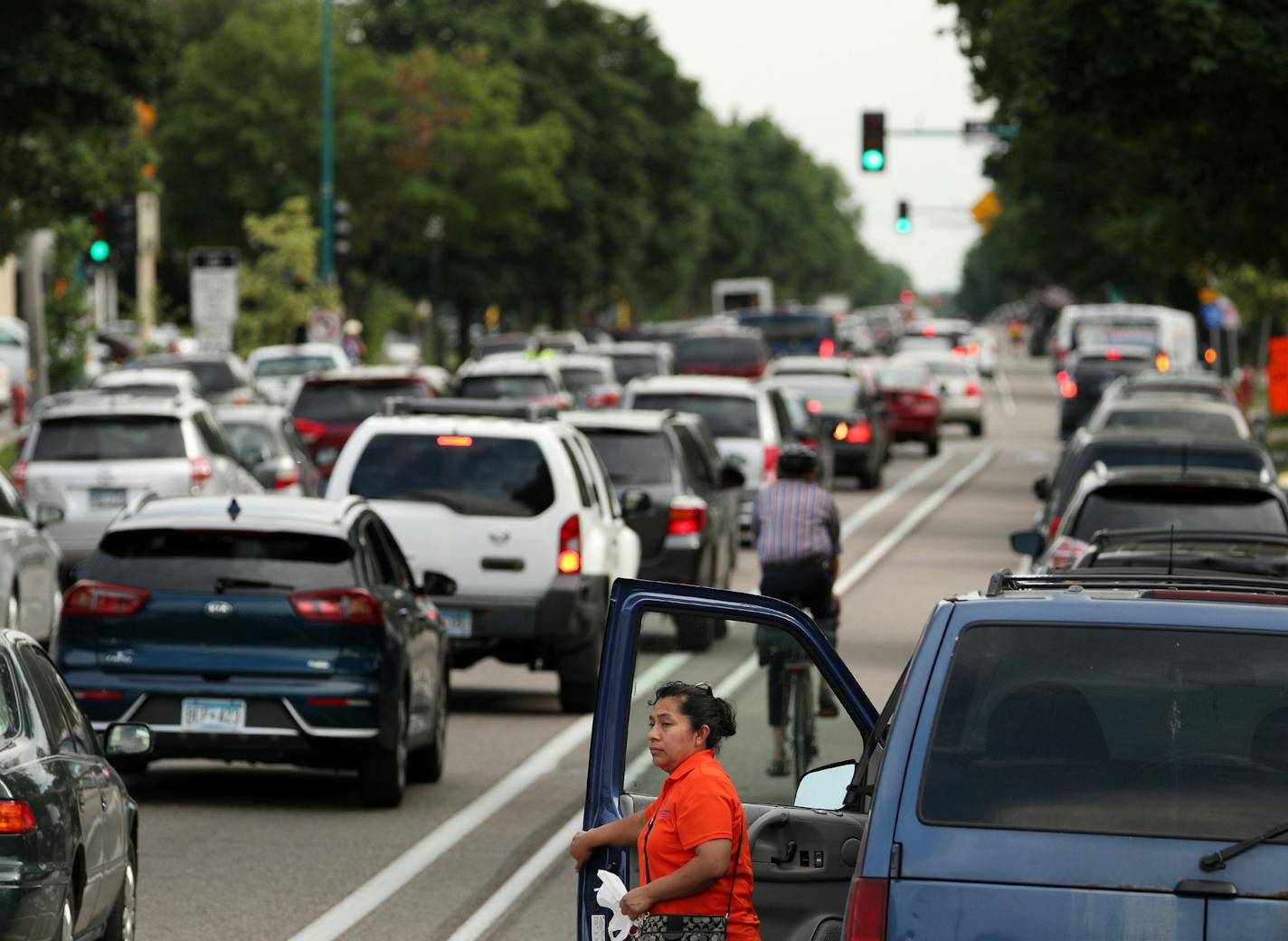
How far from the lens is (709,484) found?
22.7 metres

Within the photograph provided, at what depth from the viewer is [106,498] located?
23469 millimetres

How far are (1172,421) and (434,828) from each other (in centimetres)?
1383

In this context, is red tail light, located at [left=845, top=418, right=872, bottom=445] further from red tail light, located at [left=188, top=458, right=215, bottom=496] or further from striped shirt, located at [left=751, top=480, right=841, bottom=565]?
striped shirt, located at [left=751, top=480, right=841, bottom=565]

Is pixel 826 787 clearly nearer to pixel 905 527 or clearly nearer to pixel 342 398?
pixel 342 398

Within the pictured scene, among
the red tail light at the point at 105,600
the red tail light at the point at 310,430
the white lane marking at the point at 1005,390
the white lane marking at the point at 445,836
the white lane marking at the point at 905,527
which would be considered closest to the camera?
the white lane marking at the point at 445,836

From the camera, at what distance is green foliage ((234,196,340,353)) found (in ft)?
215

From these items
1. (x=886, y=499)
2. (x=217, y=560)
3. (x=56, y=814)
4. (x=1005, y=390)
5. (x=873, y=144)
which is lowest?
(x=1005, y=390)

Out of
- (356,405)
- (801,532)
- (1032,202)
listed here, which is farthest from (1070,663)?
(1032,202)

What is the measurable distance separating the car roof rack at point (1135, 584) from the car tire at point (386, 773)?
7.01 meters

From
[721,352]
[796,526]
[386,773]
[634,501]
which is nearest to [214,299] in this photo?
[721,352]

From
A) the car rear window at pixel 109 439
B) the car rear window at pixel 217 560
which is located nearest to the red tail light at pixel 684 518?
the car rear window at pixel 109 439

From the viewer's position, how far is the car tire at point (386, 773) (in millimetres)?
13461

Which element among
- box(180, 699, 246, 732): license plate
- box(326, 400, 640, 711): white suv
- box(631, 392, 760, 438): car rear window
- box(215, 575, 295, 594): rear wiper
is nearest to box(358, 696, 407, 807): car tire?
box(180, 699, 246, 732): license plate

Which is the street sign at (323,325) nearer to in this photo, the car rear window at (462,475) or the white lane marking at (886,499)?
the white lane marking at (886,499)
